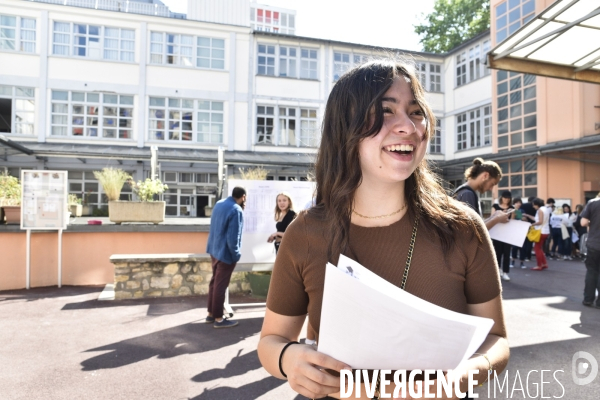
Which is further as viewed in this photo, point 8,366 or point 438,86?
point 438,86

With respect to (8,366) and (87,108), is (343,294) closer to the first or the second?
(8,366)

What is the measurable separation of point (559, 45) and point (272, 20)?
68.0m

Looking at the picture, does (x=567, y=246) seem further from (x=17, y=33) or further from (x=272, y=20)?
(x=272, y=20)

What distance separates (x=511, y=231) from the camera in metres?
6.01

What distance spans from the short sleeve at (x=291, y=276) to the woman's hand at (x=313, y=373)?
0.19 meters

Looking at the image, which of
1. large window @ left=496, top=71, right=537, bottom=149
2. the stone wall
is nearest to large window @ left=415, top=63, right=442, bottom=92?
large window @ left=496, top=71, right=537, bottom=149

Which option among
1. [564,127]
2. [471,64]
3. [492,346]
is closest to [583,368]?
[492,346]

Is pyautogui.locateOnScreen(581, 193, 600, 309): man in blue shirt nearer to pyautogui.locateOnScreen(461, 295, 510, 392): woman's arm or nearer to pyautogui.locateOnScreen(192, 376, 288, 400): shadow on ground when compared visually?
pyautogui.locateOnScreen(192, 376, 288, 400): shadow on ground

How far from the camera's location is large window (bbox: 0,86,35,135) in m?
20.0

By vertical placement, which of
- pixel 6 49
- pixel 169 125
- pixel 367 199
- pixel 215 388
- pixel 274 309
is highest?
pixel 6 49

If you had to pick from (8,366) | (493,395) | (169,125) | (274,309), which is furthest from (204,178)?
(274,309)

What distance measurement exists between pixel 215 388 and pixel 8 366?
2.11 meters

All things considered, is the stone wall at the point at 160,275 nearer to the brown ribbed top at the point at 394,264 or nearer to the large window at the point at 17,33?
the brown ribbed top at the point at 394,264

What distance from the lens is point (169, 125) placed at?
2194 centimetres
